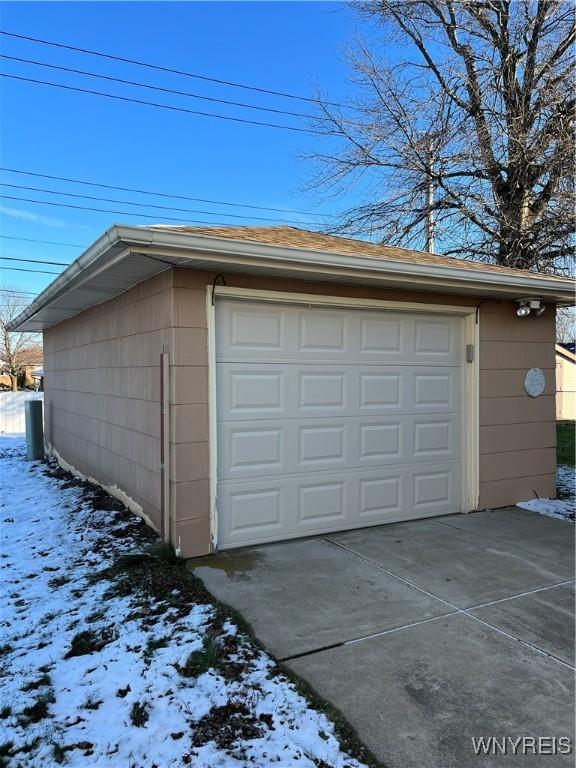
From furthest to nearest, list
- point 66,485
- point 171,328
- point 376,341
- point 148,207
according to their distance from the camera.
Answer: point 148,207, point 66,485, point 376,341, point 171,328

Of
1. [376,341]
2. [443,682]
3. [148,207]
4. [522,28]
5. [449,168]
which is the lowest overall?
[443,682]

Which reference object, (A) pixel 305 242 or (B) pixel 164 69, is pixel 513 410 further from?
(B) pixel 164 69

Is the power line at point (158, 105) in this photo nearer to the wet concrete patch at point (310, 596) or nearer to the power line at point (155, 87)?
the power line at point (155, 87)

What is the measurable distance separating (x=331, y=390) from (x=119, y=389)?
253 centimetres

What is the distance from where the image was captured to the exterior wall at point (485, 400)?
443cm

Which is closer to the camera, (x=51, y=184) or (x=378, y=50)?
(x=378, y=50)

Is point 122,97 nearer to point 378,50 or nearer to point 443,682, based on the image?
point 378,50

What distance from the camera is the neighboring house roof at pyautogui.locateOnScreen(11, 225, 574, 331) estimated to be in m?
3.88

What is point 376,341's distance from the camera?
5.50 metres

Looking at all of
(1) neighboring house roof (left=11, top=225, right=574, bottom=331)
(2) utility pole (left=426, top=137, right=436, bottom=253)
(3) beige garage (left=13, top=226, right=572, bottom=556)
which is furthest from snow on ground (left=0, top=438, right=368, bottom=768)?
(2) utility pole (left=426, top=137, right=436, bottom=253)

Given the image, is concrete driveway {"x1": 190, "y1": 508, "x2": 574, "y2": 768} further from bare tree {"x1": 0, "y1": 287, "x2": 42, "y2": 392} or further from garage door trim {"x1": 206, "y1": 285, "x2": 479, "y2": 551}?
bare tree {"x1": 0, "y1": 287, "x2": 42, "y2": 392}

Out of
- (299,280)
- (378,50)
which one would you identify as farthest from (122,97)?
(299,280)

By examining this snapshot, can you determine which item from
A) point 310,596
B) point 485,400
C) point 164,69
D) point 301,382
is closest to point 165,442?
point 301,382

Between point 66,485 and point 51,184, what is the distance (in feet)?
43.4
